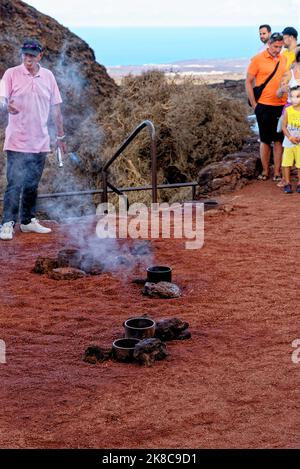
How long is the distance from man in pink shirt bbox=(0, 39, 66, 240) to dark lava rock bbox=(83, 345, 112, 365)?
129 inches

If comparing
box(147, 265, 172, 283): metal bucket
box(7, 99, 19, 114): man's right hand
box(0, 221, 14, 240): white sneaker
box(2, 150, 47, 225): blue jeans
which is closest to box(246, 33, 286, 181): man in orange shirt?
box(2, 150, 47, 225): blue jeans

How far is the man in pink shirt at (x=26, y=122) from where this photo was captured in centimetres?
745

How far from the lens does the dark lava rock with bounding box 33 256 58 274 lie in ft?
21.5

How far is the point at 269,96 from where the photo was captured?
9766 mm

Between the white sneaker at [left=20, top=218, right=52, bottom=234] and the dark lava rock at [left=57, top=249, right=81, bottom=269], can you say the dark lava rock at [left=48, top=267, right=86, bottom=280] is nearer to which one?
the dark lava rock at [left=57, top=249, right=81, bottom=269]

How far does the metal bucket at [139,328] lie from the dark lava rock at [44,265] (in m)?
1.75

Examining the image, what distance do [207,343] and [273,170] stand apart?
6015mm

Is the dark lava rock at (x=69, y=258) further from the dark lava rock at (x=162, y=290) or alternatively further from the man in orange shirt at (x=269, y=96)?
the man in orange shirt at (x=269, y=96)

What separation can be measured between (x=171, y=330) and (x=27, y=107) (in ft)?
11.2

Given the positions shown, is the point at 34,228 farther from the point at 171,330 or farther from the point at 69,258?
the point at 171,330

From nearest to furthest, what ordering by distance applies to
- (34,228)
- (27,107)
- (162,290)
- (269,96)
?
1. (162,290)
2. (27,107)
3. (34,228)
4. (269,96)

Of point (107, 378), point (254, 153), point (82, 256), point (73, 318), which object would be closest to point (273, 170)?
point (254, 153)

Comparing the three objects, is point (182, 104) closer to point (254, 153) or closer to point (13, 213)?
point (254, 153)

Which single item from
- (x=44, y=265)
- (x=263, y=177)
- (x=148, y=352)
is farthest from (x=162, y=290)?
(x=263, y=177)
